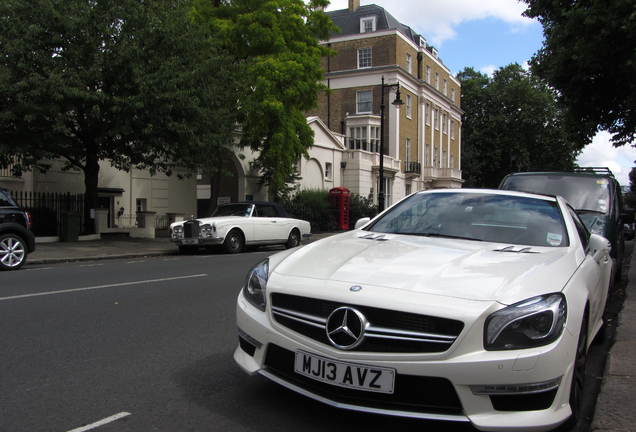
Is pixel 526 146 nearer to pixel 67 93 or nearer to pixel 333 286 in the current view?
pixel 67 93

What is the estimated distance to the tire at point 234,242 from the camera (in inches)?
633

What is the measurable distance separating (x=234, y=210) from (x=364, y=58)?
30.7 metres

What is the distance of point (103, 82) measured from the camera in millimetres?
16438

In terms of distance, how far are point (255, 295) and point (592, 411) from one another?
7.63ft

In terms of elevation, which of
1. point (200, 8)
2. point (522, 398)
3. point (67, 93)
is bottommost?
point (522, 398)

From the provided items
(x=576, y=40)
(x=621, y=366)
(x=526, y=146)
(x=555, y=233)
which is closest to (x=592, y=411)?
(x=621, y=366)

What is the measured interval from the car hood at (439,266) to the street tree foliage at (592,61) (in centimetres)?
879

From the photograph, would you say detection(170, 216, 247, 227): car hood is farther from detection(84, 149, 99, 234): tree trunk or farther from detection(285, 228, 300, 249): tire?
detection(84, 149, 99, 234): tree trunk

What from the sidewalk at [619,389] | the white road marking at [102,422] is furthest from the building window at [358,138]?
the white road marking at [102,422]

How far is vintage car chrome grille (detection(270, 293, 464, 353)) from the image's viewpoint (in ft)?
9.50

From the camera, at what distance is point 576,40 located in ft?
40.5

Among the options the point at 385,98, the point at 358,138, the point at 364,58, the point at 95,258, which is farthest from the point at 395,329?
the point at 364,58

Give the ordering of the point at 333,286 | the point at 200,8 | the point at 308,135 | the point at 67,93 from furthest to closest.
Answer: the point at 308,135 → the point at 200,8 → the point at 67,93 → the point at 333,286

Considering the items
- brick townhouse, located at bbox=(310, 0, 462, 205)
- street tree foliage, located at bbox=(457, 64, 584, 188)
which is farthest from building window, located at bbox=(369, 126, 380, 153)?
street tree foliage, located at bbox=(457, 64, 584, 188)
